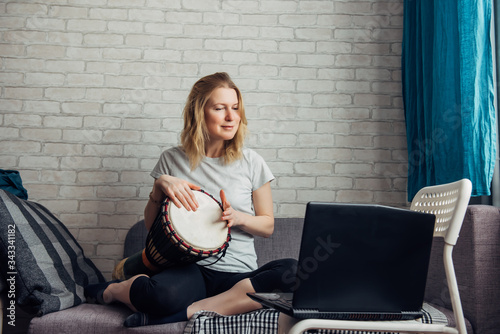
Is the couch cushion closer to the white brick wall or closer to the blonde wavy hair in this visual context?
the blonde wavy hair

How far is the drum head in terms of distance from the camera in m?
1.64

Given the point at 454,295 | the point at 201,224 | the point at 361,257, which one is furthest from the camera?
the point at 201,224

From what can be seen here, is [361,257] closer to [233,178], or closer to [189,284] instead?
[189,284]

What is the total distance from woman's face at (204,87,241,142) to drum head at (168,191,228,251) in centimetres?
38

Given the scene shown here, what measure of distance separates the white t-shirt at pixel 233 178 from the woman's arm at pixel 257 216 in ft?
0.11

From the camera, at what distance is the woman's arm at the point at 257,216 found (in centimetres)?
173

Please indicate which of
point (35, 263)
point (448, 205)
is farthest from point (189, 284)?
point (448, 205)

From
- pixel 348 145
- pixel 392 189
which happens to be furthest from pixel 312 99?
pixel 392 189

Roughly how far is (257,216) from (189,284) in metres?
0.45

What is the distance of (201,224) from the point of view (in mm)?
1682

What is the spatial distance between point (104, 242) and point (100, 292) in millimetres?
693

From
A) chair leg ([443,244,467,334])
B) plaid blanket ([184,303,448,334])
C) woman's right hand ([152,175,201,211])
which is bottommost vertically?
plaid blanket ([184,303,448,334])

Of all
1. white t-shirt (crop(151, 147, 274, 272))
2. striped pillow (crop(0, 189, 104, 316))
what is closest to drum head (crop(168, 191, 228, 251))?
white t-shirt (crop(151, 147, 274, 272))

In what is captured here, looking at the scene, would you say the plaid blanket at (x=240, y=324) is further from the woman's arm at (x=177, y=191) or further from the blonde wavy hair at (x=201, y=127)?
the blonde wavy hair at (x=201, y=127)
